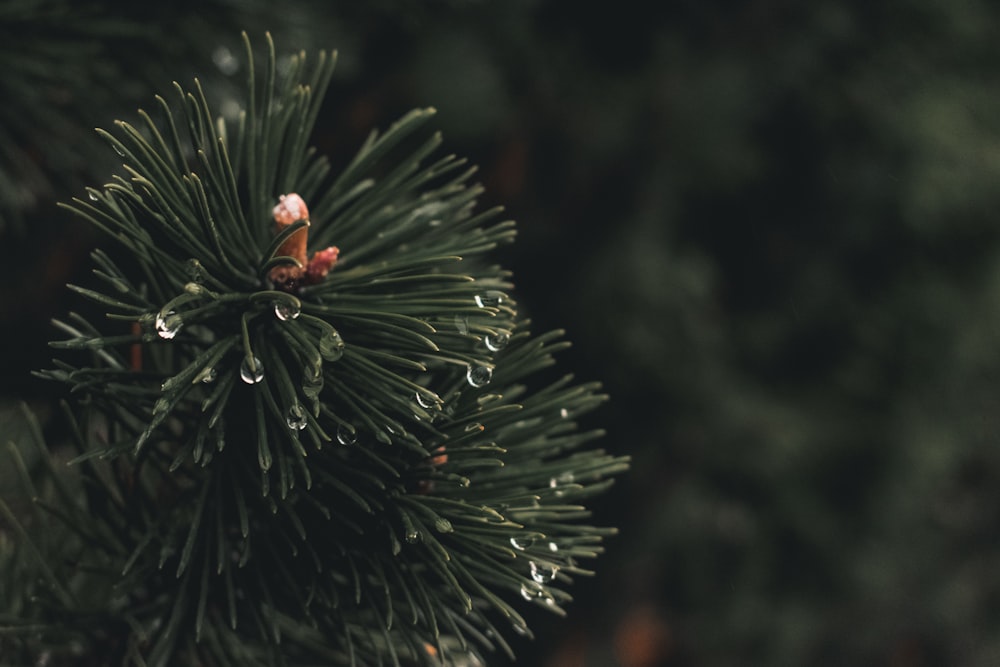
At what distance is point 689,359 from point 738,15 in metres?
0.60

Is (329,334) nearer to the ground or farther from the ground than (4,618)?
farther from the ground

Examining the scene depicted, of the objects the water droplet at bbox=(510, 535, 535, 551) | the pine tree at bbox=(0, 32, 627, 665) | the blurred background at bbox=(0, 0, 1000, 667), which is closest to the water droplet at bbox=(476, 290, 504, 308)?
the pine tree at bbox=(0, 32, 627, 665)

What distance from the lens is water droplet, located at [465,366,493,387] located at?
402 millimetres

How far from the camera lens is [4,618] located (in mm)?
427

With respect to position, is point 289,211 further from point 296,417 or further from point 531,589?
point 531,589

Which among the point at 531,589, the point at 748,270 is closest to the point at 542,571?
the point at 531,589

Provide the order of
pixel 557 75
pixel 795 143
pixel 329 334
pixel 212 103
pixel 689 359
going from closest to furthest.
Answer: pixel 329 334
pixel 212 103
pixel 557 75
pixel 689 359
pixel 795 143

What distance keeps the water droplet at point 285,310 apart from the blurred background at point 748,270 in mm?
712

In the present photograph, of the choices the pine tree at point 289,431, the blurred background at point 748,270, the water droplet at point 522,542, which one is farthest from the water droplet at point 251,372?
the blurred background at point 748,270

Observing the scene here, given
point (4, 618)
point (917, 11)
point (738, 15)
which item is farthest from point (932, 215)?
point (4, 618)

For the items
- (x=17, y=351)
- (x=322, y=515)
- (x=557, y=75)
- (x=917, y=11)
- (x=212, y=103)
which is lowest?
(x=17, y=351)

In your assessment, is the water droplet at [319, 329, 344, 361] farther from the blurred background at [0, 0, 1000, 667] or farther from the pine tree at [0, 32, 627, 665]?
the blurred background at [0, 0, 1000, 667]

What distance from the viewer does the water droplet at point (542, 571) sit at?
0.41 m

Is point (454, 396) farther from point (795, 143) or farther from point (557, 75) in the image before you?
point (795, 143)
